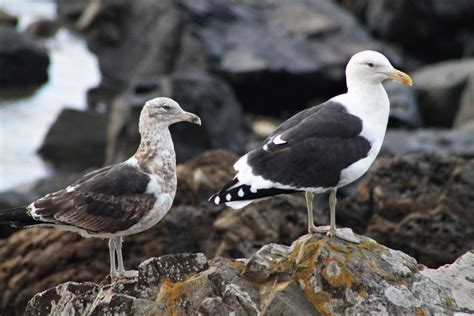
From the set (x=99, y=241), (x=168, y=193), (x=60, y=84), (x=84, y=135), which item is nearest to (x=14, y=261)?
(x=99, y=241)

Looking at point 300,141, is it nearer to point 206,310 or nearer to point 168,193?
point 168,193

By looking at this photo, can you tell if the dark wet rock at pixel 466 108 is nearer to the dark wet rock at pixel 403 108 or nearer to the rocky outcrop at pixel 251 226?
the dark wet rock at pixel 403 108

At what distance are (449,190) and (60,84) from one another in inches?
793

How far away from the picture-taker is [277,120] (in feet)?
83.0

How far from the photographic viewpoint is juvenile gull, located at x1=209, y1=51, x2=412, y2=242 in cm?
882

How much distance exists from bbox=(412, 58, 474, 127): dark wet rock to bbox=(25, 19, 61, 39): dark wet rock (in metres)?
15.7

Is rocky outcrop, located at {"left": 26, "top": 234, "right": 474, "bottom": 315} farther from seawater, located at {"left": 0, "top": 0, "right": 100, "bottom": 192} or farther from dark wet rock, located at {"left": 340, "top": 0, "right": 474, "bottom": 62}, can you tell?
dark wet rock, located at {"left": 340, "top": 0, "right": 474, "bottom": 62}

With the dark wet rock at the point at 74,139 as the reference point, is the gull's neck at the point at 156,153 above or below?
above

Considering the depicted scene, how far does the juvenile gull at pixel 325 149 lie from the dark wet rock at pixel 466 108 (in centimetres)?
1345

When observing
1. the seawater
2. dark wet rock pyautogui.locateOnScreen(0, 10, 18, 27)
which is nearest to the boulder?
the seawater

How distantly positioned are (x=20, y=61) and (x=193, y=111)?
12.0 m

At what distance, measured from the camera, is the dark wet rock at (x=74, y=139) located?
24.4m

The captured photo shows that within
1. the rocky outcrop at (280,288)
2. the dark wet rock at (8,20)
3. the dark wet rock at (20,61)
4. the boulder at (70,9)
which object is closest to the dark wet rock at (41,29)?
the dark wet rock at (8,20)

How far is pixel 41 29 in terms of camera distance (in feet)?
119
